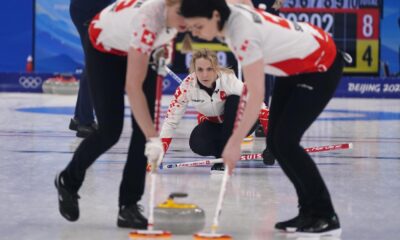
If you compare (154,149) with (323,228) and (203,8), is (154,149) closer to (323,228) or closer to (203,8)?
(203,8)

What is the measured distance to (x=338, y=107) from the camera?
1198cm

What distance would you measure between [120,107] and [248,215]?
83 centimetres

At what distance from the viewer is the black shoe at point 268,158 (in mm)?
6219

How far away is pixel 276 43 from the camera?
3.77 meters

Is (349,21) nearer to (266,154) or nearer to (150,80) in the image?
(266,154)

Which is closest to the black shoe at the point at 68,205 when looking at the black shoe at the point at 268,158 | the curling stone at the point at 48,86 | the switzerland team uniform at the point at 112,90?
the switzerland team uniform at the point at 112,90

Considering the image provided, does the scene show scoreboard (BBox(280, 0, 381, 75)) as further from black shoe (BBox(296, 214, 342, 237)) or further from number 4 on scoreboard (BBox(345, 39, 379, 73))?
black shoe (BBox(296, 214, 342, 237))

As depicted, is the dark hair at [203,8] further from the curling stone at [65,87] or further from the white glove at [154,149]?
the curling stone at [65,87]

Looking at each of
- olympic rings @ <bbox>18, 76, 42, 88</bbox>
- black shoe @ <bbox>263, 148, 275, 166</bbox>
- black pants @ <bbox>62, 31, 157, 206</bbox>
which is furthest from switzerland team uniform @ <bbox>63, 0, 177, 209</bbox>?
olympic rings @ <bbox>18, 76, 42, 88</bbox>

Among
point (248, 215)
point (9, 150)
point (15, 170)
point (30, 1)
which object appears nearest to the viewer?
point (248, 215)

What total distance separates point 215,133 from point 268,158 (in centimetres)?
40

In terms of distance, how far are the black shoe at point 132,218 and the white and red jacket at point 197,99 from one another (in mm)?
1769

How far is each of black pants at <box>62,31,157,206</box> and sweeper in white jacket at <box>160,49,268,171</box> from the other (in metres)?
1.72

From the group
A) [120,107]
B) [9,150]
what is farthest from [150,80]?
[9,150]
